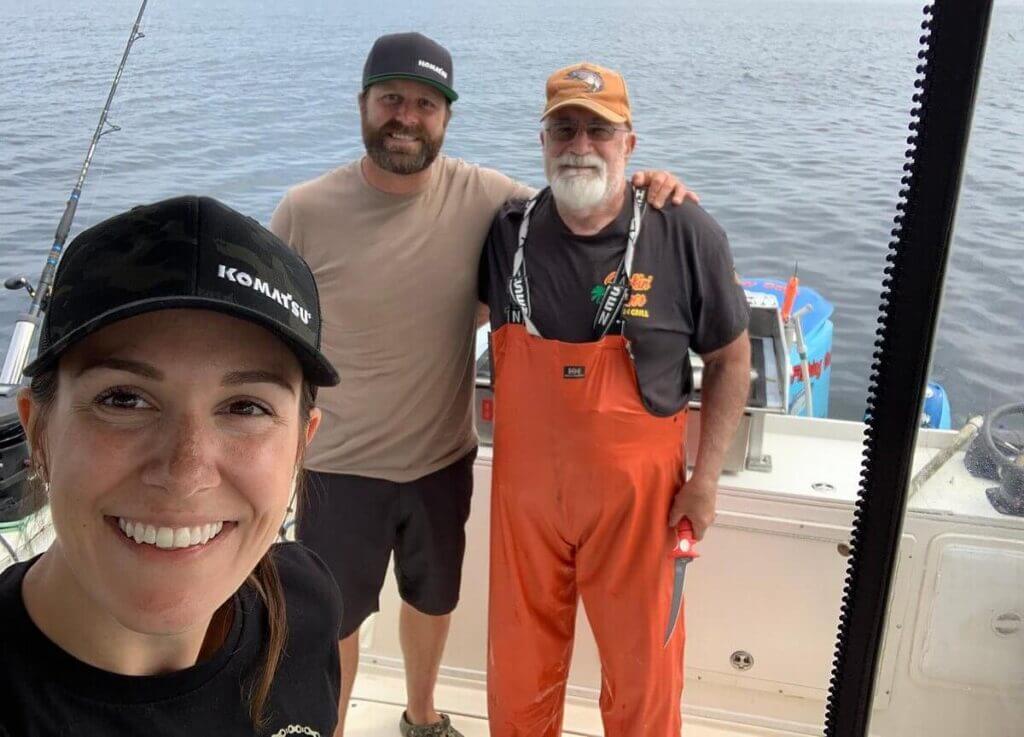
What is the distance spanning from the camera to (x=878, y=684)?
1454 mm

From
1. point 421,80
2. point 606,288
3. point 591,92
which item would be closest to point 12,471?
point 421,80

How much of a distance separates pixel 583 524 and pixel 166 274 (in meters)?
1.30

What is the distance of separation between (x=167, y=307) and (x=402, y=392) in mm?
1237

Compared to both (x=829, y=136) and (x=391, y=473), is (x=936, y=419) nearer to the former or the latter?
(x=391, y=473)

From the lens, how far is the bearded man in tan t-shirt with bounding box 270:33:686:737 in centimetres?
187

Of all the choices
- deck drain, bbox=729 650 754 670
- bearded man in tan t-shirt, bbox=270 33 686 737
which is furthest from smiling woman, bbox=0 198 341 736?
deck drain, bbox=729 650 754 670

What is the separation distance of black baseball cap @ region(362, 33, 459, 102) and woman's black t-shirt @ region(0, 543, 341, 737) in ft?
3.66

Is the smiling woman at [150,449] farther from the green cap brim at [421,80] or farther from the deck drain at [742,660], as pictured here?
the deck drain at [742,660]

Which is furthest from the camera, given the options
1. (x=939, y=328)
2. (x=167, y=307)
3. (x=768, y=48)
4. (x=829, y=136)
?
(x=768, y=48)

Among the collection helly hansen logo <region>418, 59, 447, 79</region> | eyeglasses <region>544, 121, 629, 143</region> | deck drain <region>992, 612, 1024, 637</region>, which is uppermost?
helly hansen logo <region>418, 59, 447, 79</region>

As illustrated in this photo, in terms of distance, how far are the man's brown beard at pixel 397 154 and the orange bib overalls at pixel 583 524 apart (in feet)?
0.74

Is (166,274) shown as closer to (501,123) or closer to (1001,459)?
(1001,459)

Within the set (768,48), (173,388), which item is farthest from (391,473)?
(768,48)

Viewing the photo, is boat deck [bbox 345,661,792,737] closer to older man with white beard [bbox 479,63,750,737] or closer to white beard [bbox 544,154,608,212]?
older man with white beard [bbox 479,63,750,737]
